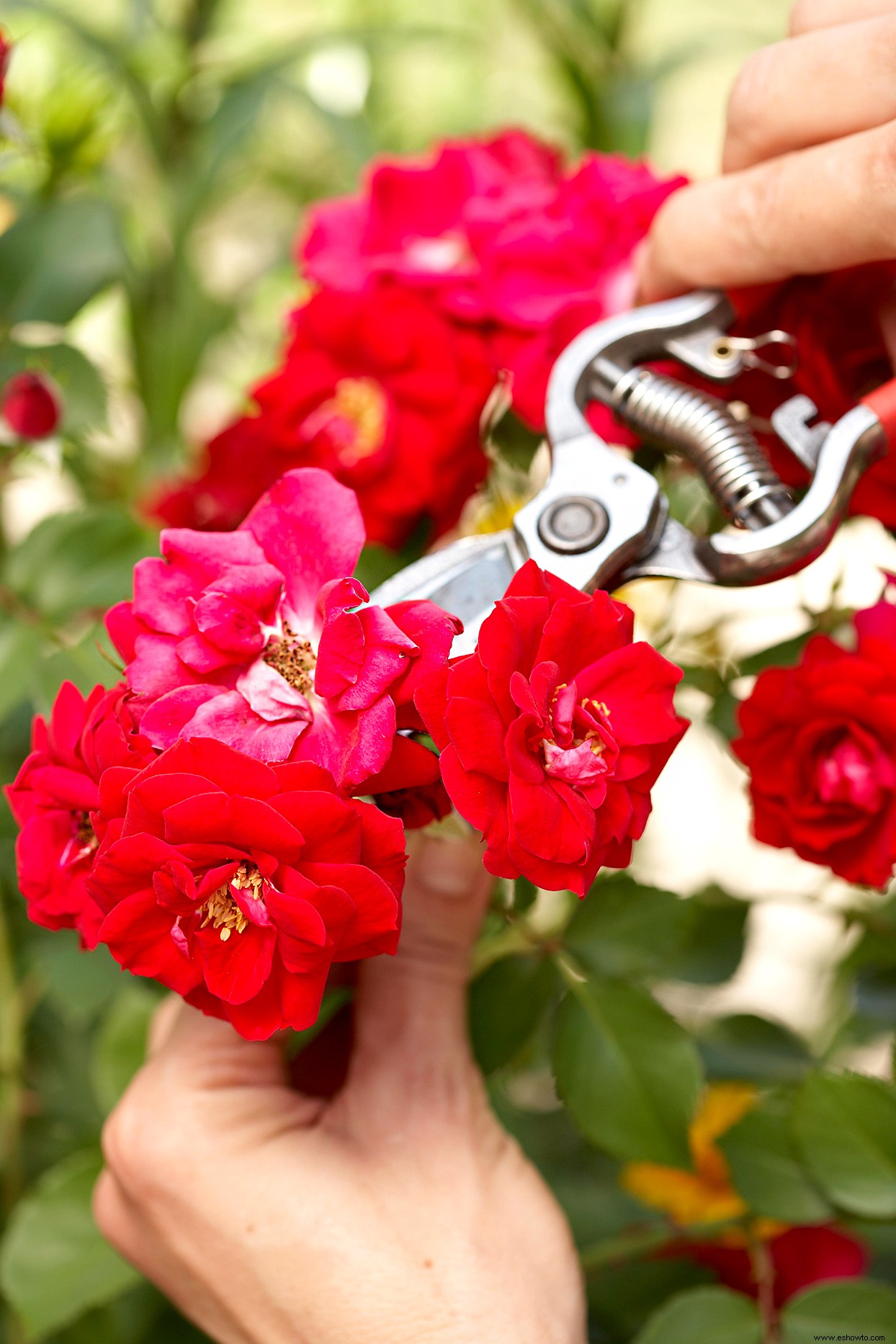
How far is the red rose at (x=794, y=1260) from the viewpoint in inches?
22.6

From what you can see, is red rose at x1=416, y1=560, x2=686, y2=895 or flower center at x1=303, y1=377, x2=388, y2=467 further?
flower center at x1=303, y1=377, x2=388, y2=467

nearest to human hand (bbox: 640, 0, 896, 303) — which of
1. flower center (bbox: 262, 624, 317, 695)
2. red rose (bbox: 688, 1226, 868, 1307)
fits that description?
flower center (bbox: 262, 624, 317, 695)

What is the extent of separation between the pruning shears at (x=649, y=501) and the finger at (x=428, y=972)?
0.10 meters

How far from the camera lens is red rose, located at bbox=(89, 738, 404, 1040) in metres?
0.29

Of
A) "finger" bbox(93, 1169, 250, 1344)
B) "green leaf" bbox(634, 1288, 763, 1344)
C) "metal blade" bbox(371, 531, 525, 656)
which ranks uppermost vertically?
"metal blade" bbox(371, 531, 525, 656)

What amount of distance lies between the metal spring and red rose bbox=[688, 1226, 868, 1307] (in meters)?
0.40

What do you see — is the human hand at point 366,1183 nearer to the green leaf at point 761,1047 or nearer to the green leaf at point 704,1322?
the green leaf at point 704,1322

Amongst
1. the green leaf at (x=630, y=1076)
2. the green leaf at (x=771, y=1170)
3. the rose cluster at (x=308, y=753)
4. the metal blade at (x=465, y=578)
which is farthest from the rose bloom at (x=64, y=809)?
the green leaf at (x=771, y=1170)

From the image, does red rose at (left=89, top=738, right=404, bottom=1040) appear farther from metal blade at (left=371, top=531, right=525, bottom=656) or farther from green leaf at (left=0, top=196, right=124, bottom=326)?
green leaf at (left=0, top=196, right=124, bottom=326)

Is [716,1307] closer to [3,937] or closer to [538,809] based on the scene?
[538,809]

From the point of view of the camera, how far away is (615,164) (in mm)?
531

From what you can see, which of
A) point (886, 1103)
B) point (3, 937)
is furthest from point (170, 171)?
point (886, 1103)

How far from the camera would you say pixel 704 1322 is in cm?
46

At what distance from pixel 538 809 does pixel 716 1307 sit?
0.29 meters
